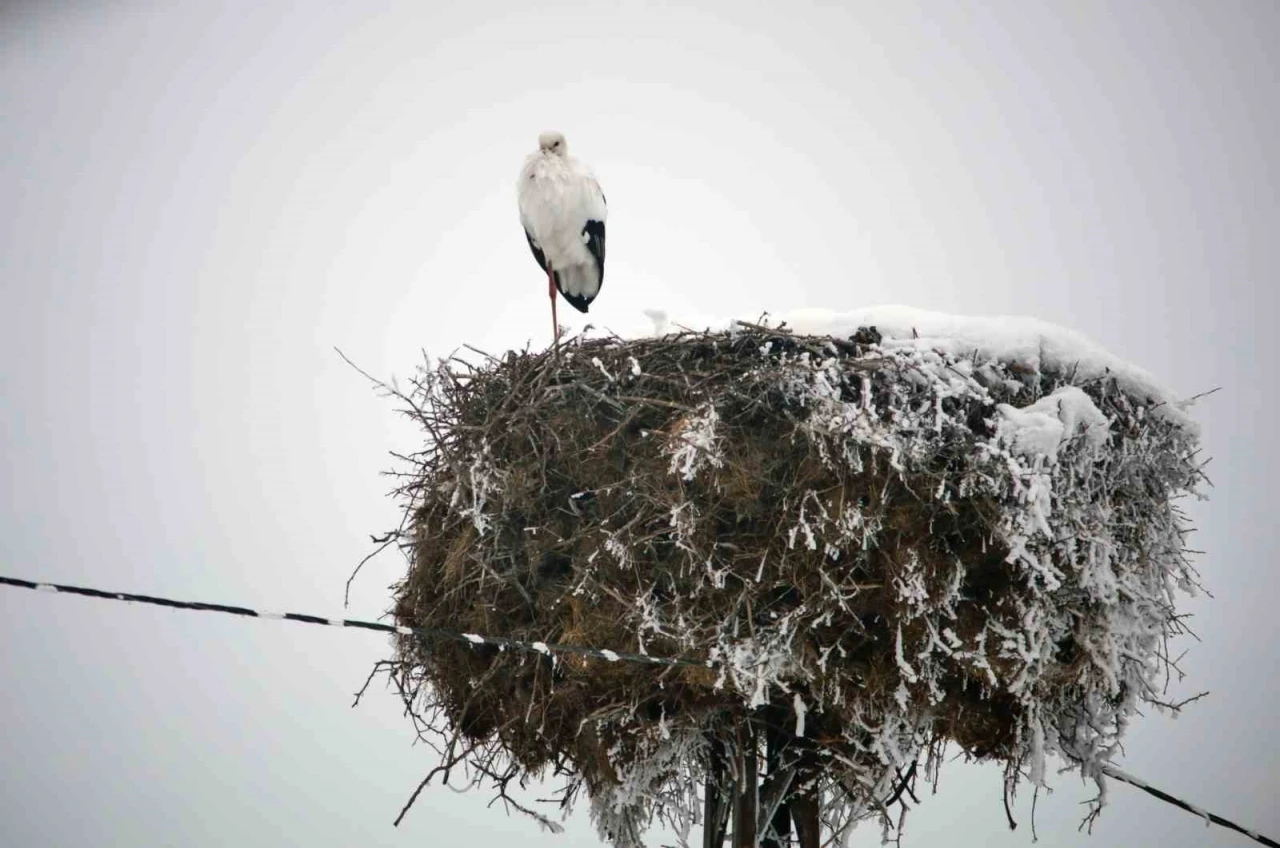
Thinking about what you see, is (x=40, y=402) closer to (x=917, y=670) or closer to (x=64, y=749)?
(x=64, y=749)

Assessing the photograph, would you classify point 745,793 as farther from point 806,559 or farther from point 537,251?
point 537,251

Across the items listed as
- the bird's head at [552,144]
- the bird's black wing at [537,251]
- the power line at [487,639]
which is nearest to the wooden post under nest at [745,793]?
the power line at [487,639]

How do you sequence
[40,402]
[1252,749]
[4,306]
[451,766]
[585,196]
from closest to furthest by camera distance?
[451,766], [585,196], [1252,749], [40,402], [4,306]

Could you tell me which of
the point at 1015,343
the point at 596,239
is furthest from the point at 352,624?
the point at 596,239

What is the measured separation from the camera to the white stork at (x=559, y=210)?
8.16 meters

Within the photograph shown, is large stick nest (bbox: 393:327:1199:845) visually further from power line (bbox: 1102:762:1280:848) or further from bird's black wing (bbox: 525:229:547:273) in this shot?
bird's black wing (bbox: 525:229:547:273)

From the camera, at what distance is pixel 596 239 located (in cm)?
845

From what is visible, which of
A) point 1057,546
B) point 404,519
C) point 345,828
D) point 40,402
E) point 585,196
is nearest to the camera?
point 1057,546

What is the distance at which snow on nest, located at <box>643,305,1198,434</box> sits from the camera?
185 inches

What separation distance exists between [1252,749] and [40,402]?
94.7 meters

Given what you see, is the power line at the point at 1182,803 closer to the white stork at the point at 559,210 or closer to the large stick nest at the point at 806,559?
the large stick nest at the point at 806,559

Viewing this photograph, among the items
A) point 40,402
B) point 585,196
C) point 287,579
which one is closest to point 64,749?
point 287,579

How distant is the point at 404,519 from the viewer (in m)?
5.66

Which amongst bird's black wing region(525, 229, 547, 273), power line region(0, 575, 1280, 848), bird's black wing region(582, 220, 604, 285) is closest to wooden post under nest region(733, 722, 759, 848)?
power line region(0, 575, 1280, 848)
